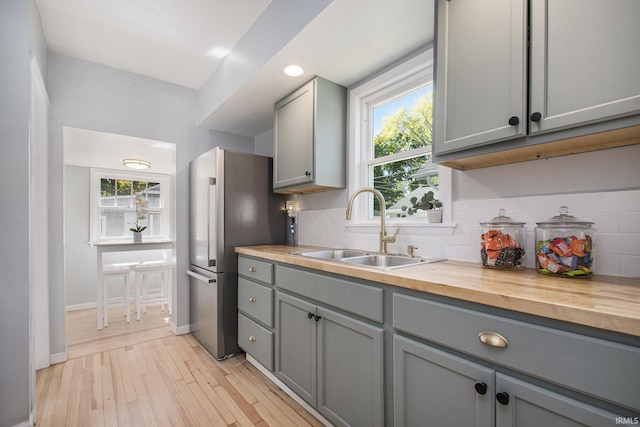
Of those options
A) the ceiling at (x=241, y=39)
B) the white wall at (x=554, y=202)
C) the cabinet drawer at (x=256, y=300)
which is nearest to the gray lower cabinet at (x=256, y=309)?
the cabinet drawer at (x=256, y=300)

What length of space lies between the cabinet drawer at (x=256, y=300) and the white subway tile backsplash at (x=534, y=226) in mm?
781

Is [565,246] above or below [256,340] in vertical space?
above

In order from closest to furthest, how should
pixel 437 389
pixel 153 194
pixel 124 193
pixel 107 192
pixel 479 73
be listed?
1. pixel 437 389
2. pixel 479 73
3. pixel 107 192
4. pixel 124 193
5. pixel 153 194

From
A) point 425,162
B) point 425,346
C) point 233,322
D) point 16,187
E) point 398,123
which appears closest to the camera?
point 425,346

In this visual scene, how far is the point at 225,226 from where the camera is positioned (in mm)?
2461

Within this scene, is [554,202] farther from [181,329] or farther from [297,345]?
[181,329]

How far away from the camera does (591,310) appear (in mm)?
701

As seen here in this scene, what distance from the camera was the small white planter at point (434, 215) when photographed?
5.60 ft

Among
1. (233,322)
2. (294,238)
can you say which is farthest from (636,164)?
(233,322)

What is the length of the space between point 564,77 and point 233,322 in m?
2.59

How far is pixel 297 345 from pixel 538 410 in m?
1.23

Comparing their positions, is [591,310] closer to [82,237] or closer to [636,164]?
[636,164]

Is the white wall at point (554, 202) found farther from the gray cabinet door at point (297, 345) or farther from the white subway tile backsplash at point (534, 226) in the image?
the gray cabinet door at point (297, 345)

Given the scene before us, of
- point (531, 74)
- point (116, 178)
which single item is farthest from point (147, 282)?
point (531, 74)
